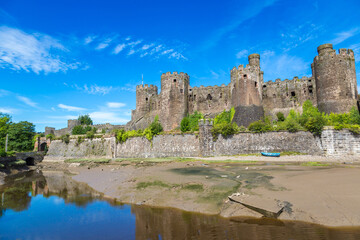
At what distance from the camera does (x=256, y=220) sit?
6.97 metres

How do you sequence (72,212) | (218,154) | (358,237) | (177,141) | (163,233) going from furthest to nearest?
(177,141)
(218,154)
(72,212)
(163,233)
(358,237)

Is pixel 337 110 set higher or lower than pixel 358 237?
higher

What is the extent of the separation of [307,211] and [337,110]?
24.8 metres

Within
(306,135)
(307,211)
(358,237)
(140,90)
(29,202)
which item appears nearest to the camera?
(358,237)

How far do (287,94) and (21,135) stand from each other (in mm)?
48272

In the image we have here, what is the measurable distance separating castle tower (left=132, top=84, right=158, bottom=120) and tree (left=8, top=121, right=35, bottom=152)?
2072 cm

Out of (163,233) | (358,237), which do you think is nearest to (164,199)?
(163,233)

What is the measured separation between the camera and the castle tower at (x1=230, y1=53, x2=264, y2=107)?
99.5ft

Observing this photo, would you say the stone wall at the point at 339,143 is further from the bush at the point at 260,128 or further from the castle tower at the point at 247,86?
the castle tower at the point at 247,86

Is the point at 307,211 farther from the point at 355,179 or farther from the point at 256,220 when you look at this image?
the point at 355,179

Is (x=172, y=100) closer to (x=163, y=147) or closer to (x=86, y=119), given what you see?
(x=163, y=147)

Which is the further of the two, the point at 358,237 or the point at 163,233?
the point at 163,233

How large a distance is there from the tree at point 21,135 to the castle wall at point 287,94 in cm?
4422

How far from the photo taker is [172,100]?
3525cm
